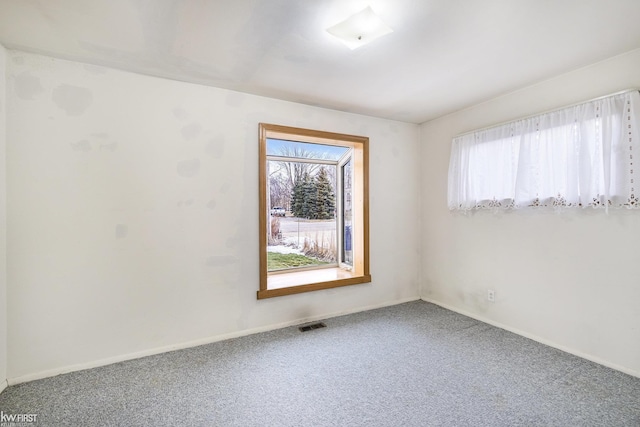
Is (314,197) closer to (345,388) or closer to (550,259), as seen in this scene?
(345,388)

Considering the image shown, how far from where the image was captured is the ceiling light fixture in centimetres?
165

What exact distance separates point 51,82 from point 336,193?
3111 millimetres

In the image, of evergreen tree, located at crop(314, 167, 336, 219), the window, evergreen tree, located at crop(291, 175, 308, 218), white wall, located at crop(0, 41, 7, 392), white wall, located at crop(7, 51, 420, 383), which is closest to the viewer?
white wall, located at crop(0, 41, 7, 392)

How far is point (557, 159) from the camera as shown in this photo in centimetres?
243

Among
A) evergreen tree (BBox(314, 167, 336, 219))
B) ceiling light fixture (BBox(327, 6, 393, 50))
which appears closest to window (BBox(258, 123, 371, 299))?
evergreen tree (BBox(314, 167, 336, 219))

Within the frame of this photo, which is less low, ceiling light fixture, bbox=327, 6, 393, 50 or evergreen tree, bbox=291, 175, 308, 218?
ceiling light fixture, bbox=327, 6, 393, 50

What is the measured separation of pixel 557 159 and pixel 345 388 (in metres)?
2.52

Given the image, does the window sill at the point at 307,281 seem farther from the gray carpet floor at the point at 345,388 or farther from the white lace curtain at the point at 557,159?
the white lace curtain at the point at 557,159

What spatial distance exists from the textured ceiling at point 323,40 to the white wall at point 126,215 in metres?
0.27

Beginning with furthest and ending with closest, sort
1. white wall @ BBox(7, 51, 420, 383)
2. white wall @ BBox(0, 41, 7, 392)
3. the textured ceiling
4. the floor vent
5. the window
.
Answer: the window, the floor vent, white wall @ BBox(7, 51, 420, 383), white wall @ BBox(0, 41, 7, 392), the textured ceiling

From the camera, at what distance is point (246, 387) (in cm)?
199

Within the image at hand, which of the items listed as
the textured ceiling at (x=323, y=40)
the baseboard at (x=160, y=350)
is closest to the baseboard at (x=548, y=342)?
the baseboard at (x=160, y=350)

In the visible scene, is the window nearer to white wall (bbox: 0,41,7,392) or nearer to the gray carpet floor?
the gray carpet floor

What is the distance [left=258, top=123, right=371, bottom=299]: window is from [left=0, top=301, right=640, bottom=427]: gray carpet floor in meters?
0.96
